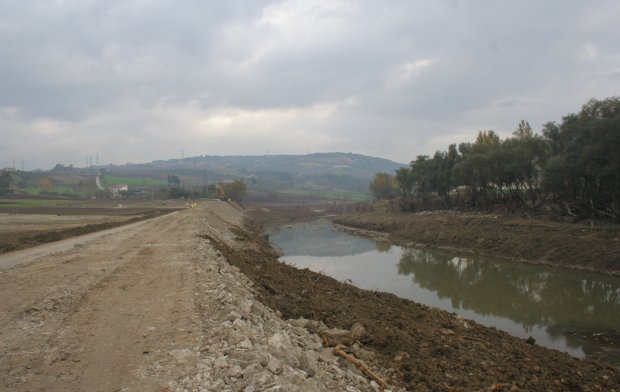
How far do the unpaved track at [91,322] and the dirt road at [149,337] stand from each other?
2 cm

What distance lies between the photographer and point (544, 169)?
39.4 metres

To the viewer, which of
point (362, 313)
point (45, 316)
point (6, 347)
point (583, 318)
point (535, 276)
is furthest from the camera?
point (535, 276)

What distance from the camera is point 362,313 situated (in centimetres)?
1209

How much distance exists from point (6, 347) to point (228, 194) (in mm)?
102578

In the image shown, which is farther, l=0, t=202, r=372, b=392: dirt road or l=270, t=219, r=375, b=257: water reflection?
l=270, t=219, r=375, b=257: water reflection

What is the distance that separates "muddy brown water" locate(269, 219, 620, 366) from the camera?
1573 cm

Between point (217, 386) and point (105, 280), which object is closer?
point (217, 386)

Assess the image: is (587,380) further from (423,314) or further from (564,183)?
(564,183)

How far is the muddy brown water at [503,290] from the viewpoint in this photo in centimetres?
1573

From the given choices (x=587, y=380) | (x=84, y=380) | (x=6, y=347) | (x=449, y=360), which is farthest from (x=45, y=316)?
(x=587, y=380)

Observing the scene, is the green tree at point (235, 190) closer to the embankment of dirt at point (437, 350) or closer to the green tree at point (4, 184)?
the green tree at point (4, 184)

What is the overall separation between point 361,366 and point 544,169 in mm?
37815

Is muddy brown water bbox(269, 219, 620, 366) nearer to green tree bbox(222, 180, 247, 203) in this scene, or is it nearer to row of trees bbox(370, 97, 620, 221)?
row of trees bbox(370, 97, 620, 221)

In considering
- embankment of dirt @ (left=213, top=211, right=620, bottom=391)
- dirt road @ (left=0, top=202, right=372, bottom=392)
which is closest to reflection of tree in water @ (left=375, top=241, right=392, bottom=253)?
embankment of dirt @ (left=213, top=211, right=620, bottom=391)
